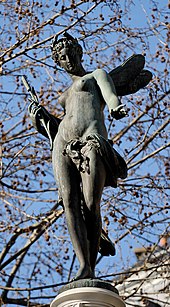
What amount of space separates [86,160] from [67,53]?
1.06m

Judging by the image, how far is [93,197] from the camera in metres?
5.68

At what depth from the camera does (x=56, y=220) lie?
1235 centimetres

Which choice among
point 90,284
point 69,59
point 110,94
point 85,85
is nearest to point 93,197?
point 90,284

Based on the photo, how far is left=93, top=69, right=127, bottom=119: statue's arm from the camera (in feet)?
18.4

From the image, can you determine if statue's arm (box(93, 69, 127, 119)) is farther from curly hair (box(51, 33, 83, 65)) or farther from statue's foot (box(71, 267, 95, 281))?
statue's foot (box(71, 267, 95, 281))

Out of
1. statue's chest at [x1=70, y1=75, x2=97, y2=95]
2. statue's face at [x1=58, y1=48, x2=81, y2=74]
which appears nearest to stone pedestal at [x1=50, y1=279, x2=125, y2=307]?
statue's chest at [x1=70, y1=75, x2=97, y2=95]

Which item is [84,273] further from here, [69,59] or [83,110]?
[69,59]

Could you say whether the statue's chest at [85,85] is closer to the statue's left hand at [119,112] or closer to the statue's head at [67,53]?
the statue's head at [67,53]

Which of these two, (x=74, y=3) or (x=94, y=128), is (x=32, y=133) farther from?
(x=94, y=128)

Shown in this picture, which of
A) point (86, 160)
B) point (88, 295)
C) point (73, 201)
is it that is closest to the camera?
point (88, 295)

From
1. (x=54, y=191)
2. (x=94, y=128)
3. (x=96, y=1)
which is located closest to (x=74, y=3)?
(x=96, y=1)

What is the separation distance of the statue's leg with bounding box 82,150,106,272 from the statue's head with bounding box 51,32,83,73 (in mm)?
993

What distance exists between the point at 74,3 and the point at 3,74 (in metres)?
1.64

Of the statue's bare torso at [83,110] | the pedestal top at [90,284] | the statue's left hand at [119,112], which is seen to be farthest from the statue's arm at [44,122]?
the pedestal top at [90,284]
